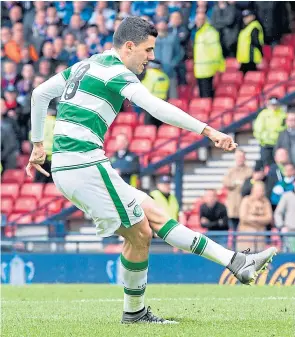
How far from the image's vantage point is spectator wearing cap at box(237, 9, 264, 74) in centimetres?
1934

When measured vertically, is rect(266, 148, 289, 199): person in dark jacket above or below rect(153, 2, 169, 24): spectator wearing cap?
below

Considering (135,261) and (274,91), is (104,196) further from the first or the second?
(274,91)

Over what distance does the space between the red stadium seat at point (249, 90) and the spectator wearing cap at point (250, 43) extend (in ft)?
1.16

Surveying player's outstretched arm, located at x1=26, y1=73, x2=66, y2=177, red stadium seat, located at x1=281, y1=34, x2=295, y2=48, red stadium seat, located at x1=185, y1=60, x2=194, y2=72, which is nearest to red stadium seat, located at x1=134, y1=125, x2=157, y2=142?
red stadium seat, located at x1=185, y1=60, x2=194, y2=72

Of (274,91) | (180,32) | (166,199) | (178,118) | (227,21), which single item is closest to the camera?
(178,118)

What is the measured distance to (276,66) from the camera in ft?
66.8

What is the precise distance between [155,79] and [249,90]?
5.99ft

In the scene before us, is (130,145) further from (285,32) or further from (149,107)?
(149,107)

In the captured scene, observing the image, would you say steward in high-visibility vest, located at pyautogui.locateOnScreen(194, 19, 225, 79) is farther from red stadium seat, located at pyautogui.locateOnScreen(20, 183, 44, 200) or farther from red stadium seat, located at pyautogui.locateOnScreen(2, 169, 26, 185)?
red stadium seat, located at pyautogui.locateOnScreen(2, 169, 26, 185)

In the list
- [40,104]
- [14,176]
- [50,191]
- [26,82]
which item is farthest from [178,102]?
[40,104]

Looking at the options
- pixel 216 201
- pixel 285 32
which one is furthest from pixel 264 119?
pixel 285 32

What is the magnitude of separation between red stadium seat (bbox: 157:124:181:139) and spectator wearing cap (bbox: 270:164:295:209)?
4098 mm

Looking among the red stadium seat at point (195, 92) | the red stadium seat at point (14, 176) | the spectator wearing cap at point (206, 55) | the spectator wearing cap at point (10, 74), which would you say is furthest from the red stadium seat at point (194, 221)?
the spectator wearing cap at point (10, 74)

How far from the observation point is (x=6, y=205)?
21.0 meters
